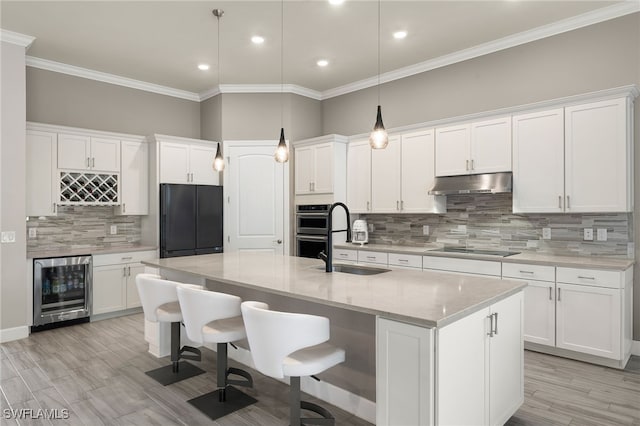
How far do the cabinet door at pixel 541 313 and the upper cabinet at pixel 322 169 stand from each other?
264cm

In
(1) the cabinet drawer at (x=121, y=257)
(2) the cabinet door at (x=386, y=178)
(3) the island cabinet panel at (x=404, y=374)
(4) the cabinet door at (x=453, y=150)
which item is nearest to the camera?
(3) the island cabinet panel at (x=404, y=374)

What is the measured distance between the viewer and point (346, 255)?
211 inches

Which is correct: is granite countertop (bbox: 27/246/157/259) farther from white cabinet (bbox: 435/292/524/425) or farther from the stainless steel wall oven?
white cabinet (bbox: 435/292/524/425)

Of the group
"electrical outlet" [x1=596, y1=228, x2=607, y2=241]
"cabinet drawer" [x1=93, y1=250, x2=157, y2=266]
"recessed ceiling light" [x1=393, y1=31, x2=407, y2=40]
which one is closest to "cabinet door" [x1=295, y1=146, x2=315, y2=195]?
"recessed ceiling light" [x1=393, y1=31, x2=407, y2=40]

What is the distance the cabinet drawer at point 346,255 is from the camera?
17.2 feet

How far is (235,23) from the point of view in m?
4.12

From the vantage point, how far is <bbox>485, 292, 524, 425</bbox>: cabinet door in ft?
7.39

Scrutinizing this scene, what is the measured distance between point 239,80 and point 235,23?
171 cm

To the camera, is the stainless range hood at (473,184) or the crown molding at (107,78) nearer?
the stainless range hood at (473,184)

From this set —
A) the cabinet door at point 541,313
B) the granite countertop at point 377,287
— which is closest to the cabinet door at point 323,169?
the granite countertop at point 377,287

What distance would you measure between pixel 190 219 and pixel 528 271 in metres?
4.13

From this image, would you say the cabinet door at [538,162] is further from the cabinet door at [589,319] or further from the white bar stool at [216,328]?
the white bar stool at [216,328]

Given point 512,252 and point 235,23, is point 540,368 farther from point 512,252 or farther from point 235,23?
point 235,23

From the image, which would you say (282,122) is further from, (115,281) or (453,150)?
(115,281)
